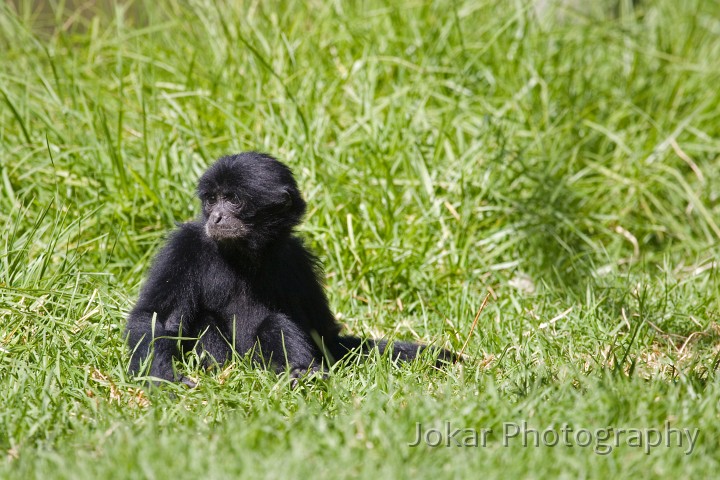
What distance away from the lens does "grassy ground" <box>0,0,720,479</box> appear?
11.3 feet

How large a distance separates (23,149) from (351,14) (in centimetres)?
326

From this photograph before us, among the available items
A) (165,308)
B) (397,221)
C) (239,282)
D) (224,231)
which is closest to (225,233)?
(224,231)

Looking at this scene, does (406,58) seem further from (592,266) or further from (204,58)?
(592,266)

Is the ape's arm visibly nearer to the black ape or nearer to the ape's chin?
the black ape

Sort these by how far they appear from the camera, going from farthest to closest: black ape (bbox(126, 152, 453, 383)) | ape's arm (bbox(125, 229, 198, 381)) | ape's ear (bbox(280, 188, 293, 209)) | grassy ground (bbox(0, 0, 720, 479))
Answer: ape's ear (bbox(280, 188, 293, 209)) → black ape (bbox(126, 152, 453, 383)) → ape's arm (bbox(125, 229, 198, 381)) → grassy ground (bbox(0, 0, 720, 479))

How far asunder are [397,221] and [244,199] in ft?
6.34

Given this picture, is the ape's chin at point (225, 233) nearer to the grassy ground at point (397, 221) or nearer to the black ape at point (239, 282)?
the black ape at point (239, 282)

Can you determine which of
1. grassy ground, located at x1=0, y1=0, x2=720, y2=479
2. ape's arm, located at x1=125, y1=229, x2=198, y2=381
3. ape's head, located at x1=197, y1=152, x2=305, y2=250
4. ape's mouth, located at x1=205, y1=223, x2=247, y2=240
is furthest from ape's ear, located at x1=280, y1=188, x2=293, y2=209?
grassy ground, located at x1=0, y1=0, x2=720, y2=479

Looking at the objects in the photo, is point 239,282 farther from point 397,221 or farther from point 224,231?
point 397,221

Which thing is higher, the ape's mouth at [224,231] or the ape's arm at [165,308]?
the ape's mouth at [224,231]

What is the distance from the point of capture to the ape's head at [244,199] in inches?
191

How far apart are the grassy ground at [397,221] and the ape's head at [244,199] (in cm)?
74

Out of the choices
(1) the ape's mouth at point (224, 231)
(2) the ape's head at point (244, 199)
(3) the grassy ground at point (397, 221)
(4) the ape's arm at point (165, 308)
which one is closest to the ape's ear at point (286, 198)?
(2) the ape's head at point (244, 199)

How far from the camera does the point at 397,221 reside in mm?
6570
